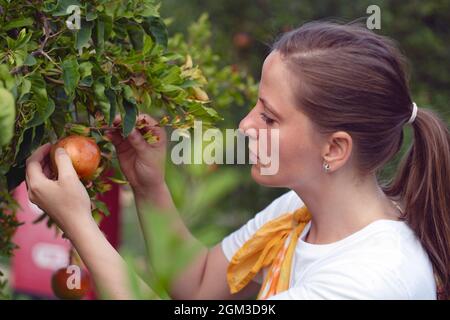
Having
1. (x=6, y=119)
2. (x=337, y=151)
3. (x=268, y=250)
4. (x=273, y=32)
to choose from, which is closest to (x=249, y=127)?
(x=337, y=151)

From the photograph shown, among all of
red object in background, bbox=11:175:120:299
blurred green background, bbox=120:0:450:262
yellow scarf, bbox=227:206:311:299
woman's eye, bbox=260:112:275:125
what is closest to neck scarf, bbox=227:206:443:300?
yellow scarf, bbox=227:206:311:299

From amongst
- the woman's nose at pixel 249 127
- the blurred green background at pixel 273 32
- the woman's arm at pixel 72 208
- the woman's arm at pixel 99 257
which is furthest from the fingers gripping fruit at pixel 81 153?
the blurred green background at pixel 273 32

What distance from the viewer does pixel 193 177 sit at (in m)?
0.73

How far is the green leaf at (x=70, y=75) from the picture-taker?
5.15ft

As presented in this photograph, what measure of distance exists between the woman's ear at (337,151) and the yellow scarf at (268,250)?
257 millimetres

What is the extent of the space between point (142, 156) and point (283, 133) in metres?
0.42

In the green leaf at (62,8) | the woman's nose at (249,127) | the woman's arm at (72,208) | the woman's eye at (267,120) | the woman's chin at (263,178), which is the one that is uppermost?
the green leaf at (62,8)

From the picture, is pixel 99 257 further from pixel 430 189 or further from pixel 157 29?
pixel 430 189

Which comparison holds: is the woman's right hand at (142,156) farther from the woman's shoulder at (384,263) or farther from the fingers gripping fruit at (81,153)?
the woman's shoulder at (384,263)
